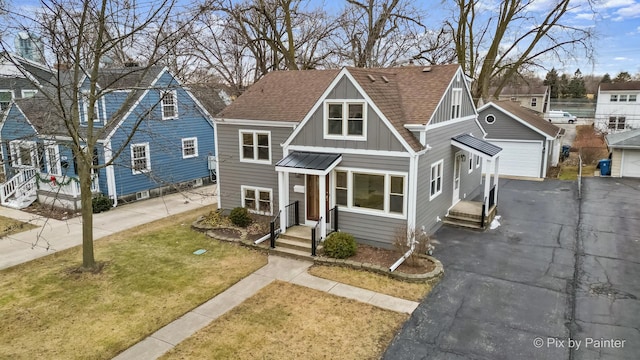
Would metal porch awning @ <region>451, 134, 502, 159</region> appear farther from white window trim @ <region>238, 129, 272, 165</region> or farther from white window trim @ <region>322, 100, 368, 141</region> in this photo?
white window trim @ <region>238, 129, 272, 165</region>

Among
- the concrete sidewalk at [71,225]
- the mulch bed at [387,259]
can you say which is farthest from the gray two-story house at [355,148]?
the concrete sidewalk at [71,225]

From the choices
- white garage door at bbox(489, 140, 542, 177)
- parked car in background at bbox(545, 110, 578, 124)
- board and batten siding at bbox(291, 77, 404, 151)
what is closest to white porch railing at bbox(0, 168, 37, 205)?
board and batten siding at bbox(291, 77, 404, 151)

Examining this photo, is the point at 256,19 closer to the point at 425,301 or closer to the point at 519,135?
the point at 519,135

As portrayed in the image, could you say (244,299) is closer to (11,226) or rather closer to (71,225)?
(71,225)

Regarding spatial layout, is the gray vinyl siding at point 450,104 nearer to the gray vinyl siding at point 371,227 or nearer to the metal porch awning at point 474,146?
the metal porch awning at point 474,146

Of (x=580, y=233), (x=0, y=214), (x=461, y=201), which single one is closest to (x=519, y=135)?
(x=461, y=201)

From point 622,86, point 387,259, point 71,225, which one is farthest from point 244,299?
point 622,86
